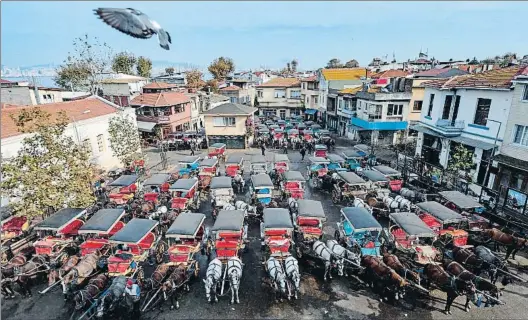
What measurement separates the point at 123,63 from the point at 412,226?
70.0m

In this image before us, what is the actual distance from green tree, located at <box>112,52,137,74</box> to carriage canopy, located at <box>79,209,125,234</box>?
6051cm

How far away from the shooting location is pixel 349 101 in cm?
4262

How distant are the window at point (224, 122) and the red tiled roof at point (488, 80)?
2332cm

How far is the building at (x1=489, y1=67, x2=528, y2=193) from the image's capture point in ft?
62.3

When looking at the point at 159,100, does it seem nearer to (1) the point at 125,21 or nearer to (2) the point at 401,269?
(1) the point at 125,21

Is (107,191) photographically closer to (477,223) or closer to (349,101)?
(477,223)

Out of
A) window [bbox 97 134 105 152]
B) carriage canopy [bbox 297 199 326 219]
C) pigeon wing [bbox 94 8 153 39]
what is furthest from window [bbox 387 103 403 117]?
pigeon wing [bbox 94 8 153 39]

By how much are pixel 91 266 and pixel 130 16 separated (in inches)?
468

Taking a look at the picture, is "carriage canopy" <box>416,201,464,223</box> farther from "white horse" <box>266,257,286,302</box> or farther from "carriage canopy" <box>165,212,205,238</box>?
"carriage canopy" <box>165,212,205,238</box>

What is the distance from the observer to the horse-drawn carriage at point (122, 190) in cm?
2055

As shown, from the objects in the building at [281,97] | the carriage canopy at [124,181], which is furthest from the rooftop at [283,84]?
the carriage canopy at [124,181]

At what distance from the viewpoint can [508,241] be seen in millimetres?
14297

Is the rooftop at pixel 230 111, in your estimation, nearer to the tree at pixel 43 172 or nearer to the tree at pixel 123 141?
the tree at pixel 123 141

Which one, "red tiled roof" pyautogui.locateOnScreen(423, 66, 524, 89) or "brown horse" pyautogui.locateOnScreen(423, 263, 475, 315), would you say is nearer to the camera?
"brown horse" pyautogui.locateOnScreen(423, 263, 475, 315)
